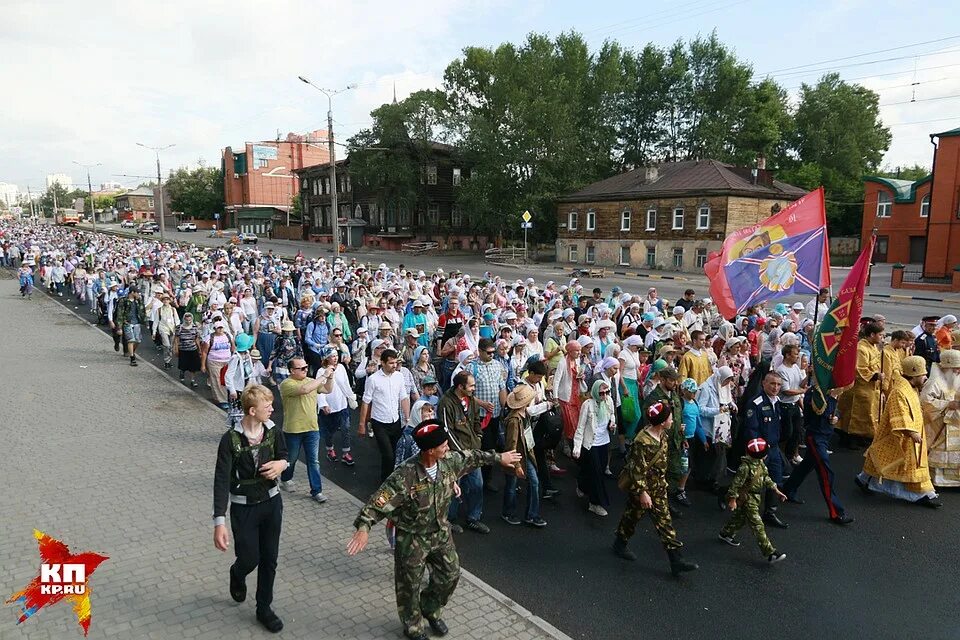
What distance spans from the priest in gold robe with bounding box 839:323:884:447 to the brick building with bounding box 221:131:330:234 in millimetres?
83437

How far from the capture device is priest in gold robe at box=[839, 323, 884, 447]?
790 centimetres

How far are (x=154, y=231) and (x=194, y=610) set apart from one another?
278 ft

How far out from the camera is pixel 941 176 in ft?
105

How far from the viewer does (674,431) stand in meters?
6.25

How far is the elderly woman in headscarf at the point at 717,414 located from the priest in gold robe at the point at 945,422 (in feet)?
7.39

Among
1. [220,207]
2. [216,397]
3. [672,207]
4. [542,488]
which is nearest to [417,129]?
[672,207]

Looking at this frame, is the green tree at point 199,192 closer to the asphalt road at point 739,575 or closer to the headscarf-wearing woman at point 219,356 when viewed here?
the headscarf-wearing woman at point 219,356

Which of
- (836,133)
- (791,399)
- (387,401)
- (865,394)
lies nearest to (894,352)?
(865,394)

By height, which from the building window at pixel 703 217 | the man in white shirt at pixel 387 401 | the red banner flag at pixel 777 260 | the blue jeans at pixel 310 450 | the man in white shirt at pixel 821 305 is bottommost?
the blue jeans at pixel 310 450

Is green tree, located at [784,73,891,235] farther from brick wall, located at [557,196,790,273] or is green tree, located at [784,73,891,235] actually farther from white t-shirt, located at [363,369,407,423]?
white t-shirt, located at [363,369,407,423]

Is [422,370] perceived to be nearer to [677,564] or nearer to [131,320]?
[677,564]

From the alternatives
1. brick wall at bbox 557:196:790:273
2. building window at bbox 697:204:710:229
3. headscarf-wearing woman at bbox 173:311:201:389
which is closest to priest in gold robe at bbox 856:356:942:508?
headscarf-wearing woman at bbox 173:311:201:389

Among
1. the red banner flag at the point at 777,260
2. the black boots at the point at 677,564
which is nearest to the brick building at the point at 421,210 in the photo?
the red banner flag at the point at 777,260

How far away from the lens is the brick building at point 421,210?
5575 centimetres
